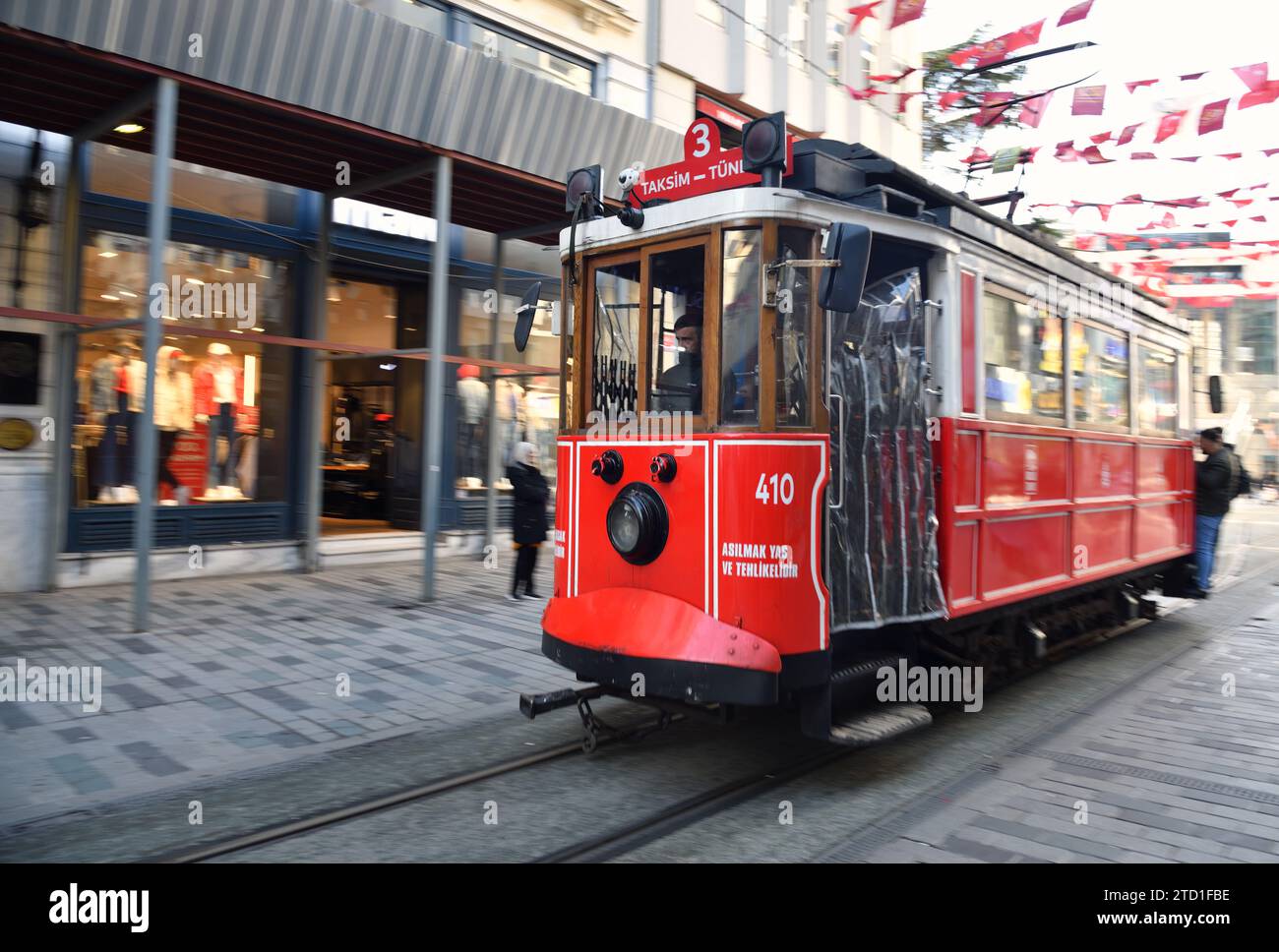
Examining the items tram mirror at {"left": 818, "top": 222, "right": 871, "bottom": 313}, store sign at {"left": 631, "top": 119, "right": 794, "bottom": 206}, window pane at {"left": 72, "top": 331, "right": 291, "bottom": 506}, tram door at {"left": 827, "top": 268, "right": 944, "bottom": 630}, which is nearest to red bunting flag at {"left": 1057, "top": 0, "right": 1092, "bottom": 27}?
tram door at {"left": 827, "top": 268, "right": 944, "bottom": 630}

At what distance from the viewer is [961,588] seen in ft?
18.2

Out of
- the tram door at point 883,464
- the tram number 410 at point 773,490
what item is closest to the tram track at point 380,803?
the tram door at point 883,464

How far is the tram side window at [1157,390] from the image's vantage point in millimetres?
8414

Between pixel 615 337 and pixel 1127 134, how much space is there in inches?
311

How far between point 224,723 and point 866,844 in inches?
151

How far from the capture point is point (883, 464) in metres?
5.07

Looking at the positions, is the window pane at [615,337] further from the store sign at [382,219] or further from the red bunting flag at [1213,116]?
the red bunting flag at [1213,116]

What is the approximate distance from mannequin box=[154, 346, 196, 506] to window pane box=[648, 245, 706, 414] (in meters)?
7.64

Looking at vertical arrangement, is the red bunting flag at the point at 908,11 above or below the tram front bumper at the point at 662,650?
above

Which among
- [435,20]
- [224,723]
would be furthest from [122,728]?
[435,20]

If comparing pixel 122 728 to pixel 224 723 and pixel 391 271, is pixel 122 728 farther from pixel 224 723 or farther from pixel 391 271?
pixel 391 271

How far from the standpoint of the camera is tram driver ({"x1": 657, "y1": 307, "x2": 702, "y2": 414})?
4.81m

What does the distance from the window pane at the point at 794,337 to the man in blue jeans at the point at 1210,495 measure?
7.27m

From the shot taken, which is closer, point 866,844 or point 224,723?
point 866,844
